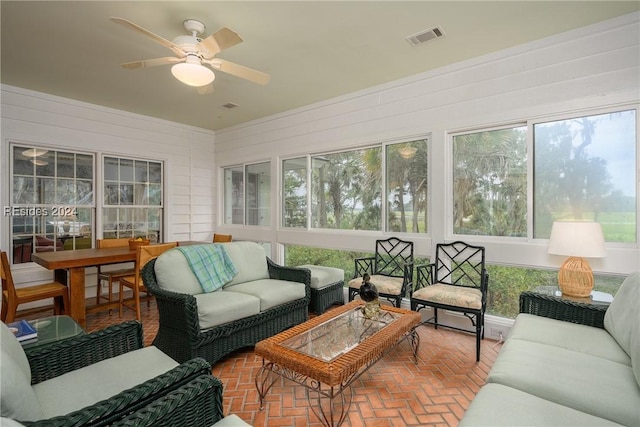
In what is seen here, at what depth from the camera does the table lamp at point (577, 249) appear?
244 cm

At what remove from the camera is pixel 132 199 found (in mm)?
5336

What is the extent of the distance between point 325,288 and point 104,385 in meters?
2.71

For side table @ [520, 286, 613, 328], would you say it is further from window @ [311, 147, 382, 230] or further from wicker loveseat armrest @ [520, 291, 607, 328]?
window @ [311, 147, 382, 230]

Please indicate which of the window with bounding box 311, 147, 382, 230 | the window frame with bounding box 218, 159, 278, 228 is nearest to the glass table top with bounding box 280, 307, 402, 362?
the window with bounding box 311, 147, 382, 230

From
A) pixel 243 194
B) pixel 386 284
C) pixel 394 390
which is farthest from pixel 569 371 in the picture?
pixel 243 194

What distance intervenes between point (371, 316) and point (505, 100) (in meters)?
2.55

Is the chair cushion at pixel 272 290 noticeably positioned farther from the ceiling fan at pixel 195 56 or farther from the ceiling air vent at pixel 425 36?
the ceiling air vent at pixel 425 36

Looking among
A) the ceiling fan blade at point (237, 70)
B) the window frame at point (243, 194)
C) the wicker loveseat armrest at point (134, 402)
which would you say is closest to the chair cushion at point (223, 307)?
the wicker loveseat armrest at point (134, 402)

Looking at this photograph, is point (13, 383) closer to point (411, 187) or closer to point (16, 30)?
point (16, 30)

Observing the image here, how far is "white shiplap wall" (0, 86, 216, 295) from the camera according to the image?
4.11m

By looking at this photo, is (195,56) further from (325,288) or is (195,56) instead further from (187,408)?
(325,288)

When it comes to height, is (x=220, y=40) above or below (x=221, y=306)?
above

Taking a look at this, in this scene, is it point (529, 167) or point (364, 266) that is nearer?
point (529, 167)

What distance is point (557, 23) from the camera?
2.71 meters
